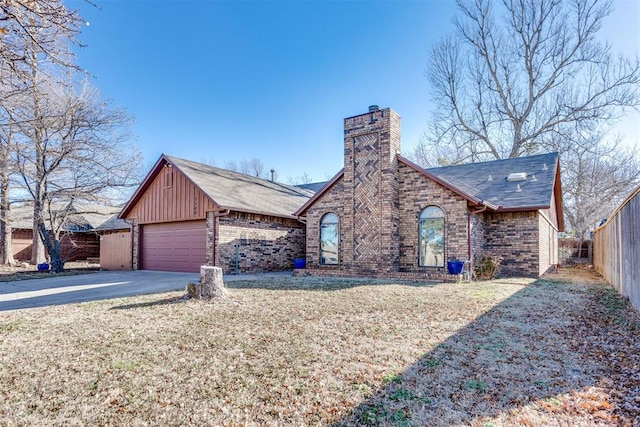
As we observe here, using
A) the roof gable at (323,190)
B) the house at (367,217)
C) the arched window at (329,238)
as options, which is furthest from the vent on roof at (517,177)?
the arched window at (329,238)

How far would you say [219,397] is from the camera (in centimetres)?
318

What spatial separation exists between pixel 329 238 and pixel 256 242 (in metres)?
3.02

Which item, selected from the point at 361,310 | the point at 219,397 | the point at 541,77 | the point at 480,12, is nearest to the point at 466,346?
the point at 361,310

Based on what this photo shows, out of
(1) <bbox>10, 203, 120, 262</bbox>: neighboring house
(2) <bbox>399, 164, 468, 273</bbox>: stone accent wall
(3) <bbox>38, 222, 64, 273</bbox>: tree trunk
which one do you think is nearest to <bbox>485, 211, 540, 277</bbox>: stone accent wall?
(2) <bbox>399, 164, 468, 273</bbox>: stone accent wall

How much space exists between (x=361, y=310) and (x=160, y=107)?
1598cm

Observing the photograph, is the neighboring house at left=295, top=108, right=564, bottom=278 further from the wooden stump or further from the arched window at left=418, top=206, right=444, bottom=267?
the wooden stump

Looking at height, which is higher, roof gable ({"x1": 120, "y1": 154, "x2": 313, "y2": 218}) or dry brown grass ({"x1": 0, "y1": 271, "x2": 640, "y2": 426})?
roof gable ({"x1": 120, "y1": 154, "x2": 313, "y2": 218})

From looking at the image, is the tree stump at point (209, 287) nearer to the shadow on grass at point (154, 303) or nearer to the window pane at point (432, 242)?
the shadow on grass at point (154, 303)

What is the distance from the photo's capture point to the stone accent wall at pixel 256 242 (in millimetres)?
13141

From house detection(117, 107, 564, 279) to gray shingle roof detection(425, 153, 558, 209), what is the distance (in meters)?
0.04

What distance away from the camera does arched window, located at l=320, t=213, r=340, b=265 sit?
13117 mm

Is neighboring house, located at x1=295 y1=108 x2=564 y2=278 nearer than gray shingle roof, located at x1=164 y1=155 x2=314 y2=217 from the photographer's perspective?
Yes

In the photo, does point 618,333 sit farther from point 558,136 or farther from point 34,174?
point 558,136

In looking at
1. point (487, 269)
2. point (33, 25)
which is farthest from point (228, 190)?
point (33, 25)
